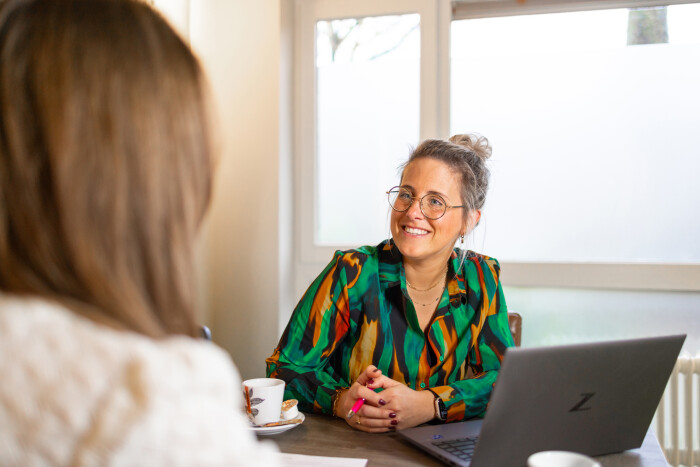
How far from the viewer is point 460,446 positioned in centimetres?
110

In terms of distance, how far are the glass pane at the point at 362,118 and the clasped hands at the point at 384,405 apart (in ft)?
4.70

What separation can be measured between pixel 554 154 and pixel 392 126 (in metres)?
0.72

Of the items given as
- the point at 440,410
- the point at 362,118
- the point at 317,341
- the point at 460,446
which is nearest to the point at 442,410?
the point at 440,410

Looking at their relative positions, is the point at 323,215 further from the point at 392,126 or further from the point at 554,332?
the point at 554,332

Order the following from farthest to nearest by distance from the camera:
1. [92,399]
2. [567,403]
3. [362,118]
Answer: [362,118]
[567,403]
[92,399]

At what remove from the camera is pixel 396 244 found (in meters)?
1.74

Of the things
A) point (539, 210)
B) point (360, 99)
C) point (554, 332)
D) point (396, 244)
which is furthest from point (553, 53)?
point (396, 244)

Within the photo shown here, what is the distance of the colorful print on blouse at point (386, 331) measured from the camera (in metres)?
1.61

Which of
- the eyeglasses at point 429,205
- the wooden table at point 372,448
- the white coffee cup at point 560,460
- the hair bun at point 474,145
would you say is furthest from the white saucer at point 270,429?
the hair bun at point 474,145

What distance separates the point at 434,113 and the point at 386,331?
4.39ft

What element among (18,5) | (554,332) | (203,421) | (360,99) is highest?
(360,99)

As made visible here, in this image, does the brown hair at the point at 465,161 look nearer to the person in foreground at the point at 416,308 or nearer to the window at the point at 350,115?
the person in foreground at the point at 416,308

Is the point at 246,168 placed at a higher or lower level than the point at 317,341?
higher

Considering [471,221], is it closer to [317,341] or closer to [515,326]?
[515,326]
